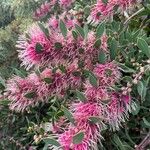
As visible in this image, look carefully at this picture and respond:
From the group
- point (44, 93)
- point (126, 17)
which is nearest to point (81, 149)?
point (44, 93)

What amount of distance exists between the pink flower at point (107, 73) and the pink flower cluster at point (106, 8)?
187 millimetres

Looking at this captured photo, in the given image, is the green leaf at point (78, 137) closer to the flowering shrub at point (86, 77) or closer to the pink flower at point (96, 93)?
the flowering shrub at point (86, 77)

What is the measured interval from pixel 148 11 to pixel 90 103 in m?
0.42

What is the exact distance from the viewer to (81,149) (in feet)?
3.33

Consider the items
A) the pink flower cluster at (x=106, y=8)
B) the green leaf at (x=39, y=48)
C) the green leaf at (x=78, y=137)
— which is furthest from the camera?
the pink flower cluster at (x=106, y=8)

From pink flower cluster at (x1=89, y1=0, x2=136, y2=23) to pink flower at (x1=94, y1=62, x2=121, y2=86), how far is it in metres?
0.19

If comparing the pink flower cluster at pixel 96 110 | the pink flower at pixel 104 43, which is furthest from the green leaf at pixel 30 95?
the pink flower at pixel 104 43

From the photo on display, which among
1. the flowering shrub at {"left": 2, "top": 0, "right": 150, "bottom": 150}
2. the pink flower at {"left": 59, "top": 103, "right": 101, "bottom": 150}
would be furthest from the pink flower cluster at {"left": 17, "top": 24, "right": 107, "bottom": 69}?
the pink flower at {"left": 59, "top": 103, "right": 101, "bottom": 150}

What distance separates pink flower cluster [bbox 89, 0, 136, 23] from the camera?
1.22 m

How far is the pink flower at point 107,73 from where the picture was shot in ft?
3.61

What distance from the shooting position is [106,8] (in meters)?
1.24

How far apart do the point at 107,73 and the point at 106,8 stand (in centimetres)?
24

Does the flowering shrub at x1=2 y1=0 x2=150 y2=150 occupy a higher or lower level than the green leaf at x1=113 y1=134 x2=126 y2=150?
higher

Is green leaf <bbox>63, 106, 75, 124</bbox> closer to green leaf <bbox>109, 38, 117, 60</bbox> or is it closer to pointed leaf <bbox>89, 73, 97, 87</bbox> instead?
pointed leaf <bbox>89, 73, 97, 87</bbox>
